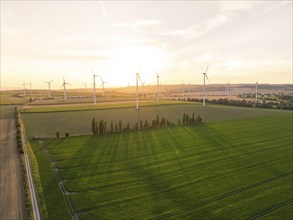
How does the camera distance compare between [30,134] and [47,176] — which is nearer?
[47,176]

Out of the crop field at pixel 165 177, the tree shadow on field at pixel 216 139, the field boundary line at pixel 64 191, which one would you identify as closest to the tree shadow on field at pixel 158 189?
the crop field at pixel 165 177

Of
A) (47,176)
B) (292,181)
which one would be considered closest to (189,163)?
(292,181)

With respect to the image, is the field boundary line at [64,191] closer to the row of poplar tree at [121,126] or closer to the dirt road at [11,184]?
the dirt road at [11,184]

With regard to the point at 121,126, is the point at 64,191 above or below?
below

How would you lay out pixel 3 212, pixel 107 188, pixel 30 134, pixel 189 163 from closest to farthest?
1. pixel 3 212
2. pixel 107 188
3. pixel 189 163
4. pixel 30 134

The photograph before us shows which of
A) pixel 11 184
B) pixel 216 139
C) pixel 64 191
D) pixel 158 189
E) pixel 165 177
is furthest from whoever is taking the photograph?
pixel 216 139

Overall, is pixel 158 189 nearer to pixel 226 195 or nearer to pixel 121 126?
pixel 226 195

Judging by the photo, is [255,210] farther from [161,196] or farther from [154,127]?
[154,127]

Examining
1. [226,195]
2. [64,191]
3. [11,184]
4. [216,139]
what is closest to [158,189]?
[226,195]

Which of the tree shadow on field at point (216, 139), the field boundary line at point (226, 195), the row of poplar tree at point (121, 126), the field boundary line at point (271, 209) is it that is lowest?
the field boundary line at point (271, 209)
